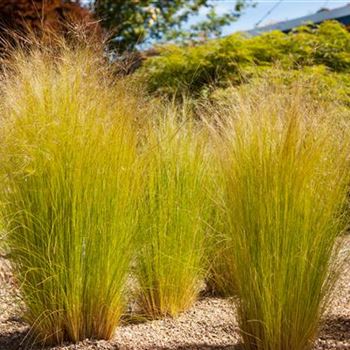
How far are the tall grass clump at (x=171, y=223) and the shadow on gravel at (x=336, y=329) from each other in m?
0.82

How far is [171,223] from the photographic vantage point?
413cm

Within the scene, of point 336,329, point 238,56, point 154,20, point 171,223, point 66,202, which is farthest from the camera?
point 154,20

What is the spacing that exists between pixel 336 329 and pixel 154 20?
1076 cm

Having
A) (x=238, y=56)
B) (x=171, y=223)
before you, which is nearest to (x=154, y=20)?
(x=238, y=56)

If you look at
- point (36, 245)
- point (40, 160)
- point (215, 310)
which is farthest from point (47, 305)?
point (215, 310)

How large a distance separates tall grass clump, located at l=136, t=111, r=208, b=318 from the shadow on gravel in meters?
0.82

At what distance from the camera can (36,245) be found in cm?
341

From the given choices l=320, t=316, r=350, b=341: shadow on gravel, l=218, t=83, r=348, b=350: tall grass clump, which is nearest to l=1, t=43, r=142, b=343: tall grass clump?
l=218, t=83, r=348, b=350: tall grass clump

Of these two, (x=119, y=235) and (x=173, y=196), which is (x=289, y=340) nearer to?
(x=119, y=235)

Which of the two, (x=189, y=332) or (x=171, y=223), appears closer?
(x=189, y=332)

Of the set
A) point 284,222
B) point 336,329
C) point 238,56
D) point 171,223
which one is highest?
point 238,56

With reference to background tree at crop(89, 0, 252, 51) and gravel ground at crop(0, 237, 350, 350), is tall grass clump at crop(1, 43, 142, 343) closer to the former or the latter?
gravel ground at crop(0, 237, 350, 350)

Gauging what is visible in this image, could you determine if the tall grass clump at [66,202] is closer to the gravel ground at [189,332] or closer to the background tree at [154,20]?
the gravel ground at [189,332]

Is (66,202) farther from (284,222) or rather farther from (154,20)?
(154,20)
